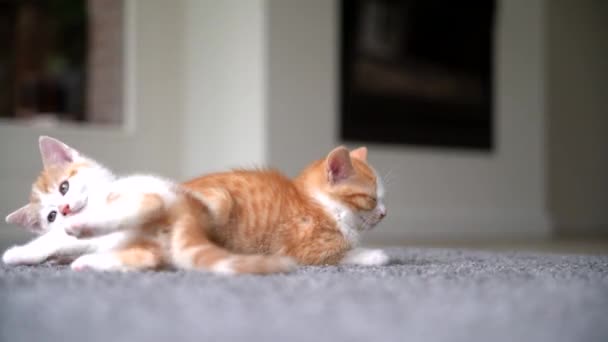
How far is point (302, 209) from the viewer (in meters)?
1.30

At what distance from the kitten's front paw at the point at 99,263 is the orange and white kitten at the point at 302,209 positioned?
7.0 inches

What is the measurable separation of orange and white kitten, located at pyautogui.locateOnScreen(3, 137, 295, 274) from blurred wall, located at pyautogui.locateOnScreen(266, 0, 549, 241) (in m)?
1.58

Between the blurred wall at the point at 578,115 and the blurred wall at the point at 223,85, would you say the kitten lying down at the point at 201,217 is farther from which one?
the blurred wall at the point at 578,115

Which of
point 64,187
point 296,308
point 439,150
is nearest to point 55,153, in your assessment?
point 64,187

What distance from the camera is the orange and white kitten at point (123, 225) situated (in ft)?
3.32

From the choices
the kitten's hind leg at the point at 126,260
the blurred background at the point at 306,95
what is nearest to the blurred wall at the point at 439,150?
the blurred background at the point at 306,95

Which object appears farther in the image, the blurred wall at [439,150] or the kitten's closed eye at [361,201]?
the blurred wall at [439,150]

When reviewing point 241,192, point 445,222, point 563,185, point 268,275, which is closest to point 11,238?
point 241,192

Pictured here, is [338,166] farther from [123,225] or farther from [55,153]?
[55,153]

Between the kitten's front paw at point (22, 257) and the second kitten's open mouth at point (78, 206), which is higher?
the second kitten's open mouth at point (78, 206)

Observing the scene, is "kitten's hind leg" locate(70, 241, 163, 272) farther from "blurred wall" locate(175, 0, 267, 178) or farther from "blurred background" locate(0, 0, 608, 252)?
"blurred wall" locate(175, 0, 267, 178)

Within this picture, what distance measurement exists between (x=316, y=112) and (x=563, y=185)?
2.60m

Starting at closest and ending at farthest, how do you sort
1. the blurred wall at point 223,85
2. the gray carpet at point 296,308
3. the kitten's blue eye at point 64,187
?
the gray carpet at point 296,308 → the kitten's blue eye at point 64,187 → the blurred wall at point 223,85

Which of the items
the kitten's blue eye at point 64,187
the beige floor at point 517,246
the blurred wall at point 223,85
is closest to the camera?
the kitten's blue eye at point 64,187
